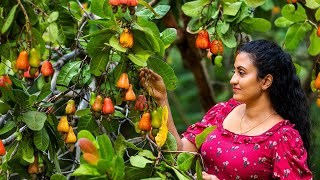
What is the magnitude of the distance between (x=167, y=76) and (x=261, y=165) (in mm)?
553

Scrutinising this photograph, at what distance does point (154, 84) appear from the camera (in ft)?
11.0

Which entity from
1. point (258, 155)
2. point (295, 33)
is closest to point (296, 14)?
point (295, 33)

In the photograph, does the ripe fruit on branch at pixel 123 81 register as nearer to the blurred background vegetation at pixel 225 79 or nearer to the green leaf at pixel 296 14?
the green leaf at pixel 296 14

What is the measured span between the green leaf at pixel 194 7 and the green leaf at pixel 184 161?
100 centimetres

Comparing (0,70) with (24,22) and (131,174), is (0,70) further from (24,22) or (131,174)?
(131,174)

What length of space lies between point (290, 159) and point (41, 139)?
1.02 meters

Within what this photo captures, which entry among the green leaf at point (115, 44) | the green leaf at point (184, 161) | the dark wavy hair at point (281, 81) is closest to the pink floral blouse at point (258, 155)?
the dark wavy hair at point (281, 81)

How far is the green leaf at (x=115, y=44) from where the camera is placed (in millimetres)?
2857

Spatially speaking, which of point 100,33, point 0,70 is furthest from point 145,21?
point 0,70

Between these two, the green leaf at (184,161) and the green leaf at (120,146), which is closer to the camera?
the green leaf at (184,161)

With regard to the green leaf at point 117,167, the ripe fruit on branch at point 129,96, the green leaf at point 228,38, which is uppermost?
the ripe fruit on branch at point 129,96

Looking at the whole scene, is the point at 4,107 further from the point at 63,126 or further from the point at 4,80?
the point at 63,126

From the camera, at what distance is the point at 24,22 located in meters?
2.89

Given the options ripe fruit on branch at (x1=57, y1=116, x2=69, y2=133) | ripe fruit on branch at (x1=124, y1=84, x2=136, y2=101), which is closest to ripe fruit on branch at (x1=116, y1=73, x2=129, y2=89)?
ripe fruit on branch at (x1=124, y1=84, x2=136, y2=101)
